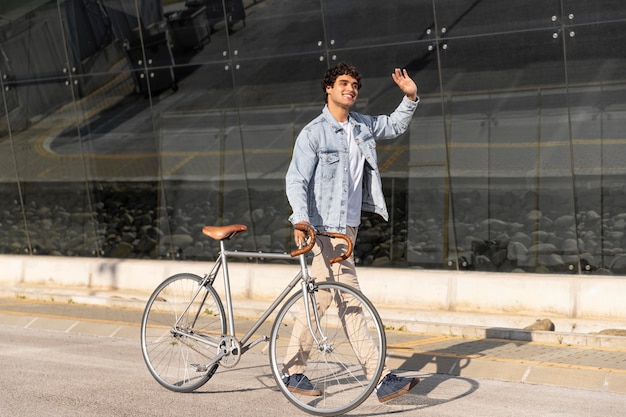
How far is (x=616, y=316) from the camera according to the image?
34.2 feet

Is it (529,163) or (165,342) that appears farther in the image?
(529,163)

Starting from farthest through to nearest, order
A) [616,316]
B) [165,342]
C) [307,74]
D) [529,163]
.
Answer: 1. [307,74]
2. [529,163]
3. [616,316]
4. [165,342]

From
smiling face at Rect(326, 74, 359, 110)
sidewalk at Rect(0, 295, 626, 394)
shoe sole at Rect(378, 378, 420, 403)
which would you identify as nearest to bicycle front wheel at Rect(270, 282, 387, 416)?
shoe sole at Rect(378, 378, 420, 403)

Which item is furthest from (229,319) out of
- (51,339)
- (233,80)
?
(233,80)

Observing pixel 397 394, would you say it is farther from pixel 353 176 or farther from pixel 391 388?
pixel 353 176

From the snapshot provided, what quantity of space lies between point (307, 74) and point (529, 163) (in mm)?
2467

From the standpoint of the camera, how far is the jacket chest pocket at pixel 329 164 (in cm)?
750

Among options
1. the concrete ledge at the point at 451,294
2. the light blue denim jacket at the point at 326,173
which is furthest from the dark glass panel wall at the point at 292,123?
the light blue denim jacket at the point at 326,173

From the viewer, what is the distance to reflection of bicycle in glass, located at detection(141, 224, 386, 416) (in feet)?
23.6

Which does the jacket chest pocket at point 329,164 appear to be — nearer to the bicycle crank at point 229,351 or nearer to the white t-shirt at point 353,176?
the white t-shirt at point 353,176

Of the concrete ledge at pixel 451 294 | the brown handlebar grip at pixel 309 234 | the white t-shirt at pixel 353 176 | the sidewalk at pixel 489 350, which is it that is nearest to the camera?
the brown handlebar grip at pixel 309 234

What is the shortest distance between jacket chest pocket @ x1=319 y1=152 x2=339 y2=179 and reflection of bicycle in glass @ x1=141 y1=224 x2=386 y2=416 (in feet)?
1.41

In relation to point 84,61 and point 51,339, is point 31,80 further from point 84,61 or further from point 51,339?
point 51,339

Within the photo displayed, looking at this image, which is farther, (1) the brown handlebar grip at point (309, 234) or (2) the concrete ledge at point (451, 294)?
(2) the concrete ledge at point (451, 294)
